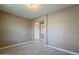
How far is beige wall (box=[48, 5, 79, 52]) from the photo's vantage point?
2.26 metres

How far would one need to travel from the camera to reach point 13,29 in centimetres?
216

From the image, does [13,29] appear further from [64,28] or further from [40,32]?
[64,28]

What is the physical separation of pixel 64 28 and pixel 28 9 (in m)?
0.92

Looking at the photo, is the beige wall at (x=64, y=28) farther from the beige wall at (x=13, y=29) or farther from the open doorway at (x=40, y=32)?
the beige wall at (x=13, y=29)

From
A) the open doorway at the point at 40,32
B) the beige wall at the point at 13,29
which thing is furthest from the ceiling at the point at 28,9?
the open doorway at the point at 40,32

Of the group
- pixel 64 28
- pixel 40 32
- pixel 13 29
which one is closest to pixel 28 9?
pixel 13 29

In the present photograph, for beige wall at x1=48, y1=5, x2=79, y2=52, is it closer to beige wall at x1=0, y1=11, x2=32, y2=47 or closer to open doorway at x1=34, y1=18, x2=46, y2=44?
open doorway at x1=34, y1=18, x2=46, y2=44

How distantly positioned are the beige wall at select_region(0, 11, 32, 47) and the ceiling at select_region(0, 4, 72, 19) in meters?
0.10

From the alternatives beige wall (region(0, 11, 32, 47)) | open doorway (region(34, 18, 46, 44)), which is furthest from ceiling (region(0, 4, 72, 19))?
open doorway (region(34, 18, 46, 44))

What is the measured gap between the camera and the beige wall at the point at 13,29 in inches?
80.4

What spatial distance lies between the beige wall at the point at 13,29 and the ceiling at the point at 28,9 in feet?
0.33

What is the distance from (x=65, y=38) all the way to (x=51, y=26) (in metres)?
0.44
